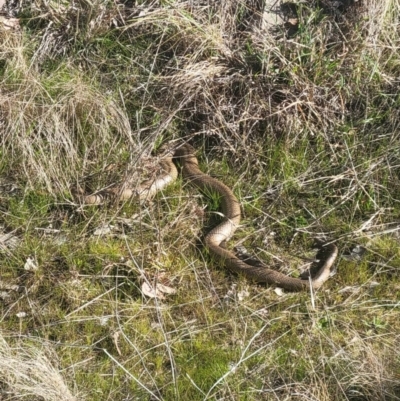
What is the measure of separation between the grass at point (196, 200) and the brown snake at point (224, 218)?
0.06 metres

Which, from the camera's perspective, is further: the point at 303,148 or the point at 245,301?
the point at 303,148

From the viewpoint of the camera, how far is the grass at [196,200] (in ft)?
12.0

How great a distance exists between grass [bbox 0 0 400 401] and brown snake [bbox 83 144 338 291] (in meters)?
0.06

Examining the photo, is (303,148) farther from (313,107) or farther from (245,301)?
(245,301)

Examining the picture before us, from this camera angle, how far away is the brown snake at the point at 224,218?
4.32m

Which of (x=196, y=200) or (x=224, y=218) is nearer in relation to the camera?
(x=224, y=218)

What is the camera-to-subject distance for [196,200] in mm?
4910

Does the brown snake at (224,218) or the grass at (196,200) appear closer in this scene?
the grass at (196,200)

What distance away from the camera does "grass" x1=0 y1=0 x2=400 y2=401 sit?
12.0ft

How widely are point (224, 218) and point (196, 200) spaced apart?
0.27 metres

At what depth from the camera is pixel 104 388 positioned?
3.58 m

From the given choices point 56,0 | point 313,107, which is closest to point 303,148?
point 313,107

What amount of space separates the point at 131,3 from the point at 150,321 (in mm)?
2666

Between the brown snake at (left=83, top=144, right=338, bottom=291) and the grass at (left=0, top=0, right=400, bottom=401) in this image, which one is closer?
the grass at (left=0, top=0, right=400, bottom=401)
